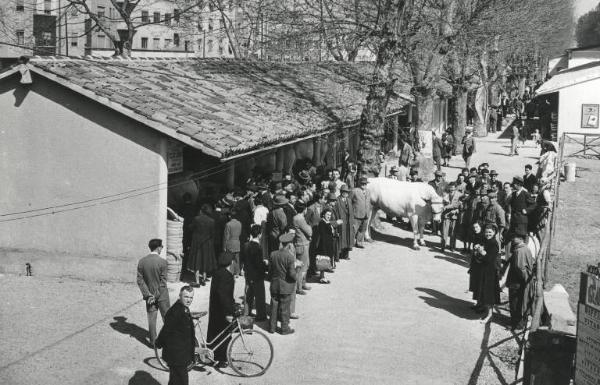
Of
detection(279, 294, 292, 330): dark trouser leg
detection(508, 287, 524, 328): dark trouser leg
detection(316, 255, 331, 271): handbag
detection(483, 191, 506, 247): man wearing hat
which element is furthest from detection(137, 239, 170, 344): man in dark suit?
detection(483, 191, 506, 247): man wearing hat

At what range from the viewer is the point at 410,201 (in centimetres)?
1858

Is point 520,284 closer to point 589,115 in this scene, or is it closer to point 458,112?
point 458,112

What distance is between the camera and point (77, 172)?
14.7 meters

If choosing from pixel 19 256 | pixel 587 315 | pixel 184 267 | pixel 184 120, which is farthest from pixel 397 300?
pixel 19 256

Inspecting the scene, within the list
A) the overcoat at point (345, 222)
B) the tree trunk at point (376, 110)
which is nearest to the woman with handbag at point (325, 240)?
the overcoat at point (345, 222)

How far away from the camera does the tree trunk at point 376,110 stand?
20.0 metres

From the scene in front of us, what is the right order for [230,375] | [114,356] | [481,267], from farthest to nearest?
[481,267], [114,356], [230,375]

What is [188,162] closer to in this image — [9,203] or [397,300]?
[9,203]

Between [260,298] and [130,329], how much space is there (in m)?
2.11

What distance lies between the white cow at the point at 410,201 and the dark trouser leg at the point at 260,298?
6.57 metres

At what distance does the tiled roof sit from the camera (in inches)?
562

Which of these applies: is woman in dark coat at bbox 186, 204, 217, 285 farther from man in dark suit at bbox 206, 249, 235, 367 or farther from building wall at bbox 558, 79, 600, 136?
building wall at bbox 558, 79, 600, 136

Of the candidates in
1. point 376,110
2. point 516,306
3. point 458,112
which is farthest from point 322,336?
point 458,112

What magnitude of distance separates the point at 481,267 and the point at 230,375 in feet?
16.5
